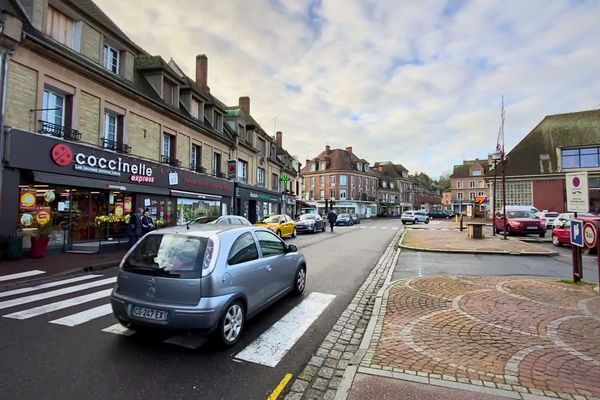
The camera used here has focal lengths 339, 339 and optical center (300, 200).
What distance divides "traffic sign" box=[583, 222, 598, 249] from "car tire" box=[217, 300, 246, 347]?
286 inches

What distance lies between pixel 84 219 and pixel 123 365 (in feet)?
40.6

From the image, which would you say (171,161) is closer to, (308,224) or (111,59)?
(111,59)

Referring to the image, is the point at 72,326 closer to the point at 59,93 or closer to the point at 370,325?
the point at 370,325

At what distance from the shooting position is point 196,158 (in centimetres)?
2281

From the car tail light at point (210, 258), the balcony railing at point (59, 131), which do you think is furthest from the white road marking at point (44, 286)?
the balcony railing at point (59, 131)

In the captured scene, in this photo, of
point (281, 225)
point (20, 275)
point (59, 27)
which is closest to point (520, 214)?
point (281, 225)

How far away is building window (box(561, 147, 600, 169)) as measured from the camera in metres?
36.4

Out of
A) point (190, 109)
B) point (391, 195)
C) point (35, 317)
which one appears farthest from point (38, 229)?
point (391, 195)

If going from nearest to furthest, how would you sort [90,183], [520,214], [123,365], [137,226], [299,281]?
[123,365]
[299,281]
[137,226]
[90,183]
[520,214]

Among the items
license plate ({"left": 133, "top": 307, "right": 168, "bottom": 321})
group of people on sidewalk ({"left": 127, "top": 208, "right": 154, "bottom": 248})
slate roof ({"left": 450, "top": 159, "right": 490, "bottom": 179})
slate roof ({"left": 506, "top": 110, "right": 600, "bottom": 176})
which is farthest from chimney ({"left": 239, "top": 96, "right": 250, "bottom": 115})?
slate roof ({"left": 450, "top": 159, "right": 490, "bottom": 179})

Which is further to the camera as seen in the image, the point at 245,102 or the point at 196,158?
the point at 245,102

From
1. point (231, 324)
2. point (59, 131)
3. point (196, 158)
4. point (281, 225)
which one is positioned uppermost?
point (196, 158)

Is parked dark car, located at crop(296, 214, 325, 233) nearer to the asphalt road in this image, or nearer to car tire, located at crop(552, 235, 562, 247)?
car tire, located at crop(552, 235, 562, 247)

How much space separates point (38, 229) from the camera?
1114 centimetres
